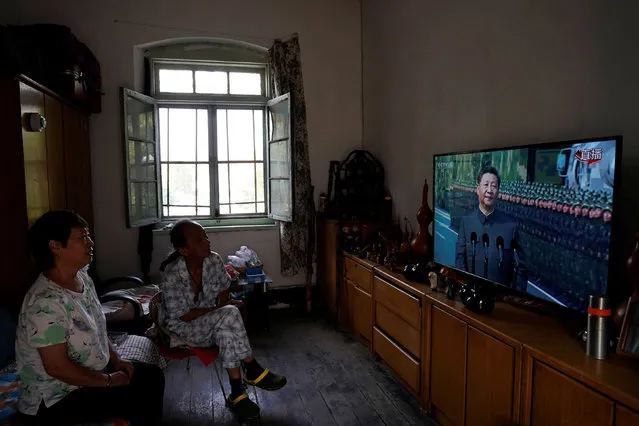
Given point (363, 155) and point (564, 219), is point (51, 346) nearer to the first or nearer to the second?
point (564, 219)

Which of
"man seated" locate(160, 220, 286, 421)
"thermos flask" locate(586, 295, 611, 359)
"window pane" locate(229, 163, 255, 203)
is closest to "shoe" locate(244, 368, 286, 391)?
"man seated" locate(160, 220, 286, 421)

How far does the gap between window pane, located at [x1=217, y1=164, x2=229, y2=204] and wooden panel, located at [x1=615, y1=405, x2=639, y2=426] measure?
3.95m

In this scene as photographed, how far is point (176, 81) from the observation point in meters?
4.49

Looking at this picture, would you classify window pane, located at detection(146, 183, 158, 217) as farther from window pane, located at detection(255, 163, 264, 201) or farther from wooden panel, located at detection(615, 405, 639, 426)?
wooden panel, located at detection(615, 405, 639, 426)

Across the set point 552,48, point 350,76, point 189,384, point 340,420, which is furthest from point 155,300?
point 350,76

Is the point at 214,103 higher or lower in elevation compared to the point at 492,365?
higher

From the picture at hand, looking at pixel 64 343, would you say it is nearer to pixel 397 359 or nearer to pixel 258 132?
pixel 397 359

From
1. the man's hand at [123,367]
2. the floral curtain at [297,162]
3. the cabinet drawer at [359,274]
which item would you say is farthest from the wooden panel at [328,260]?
the man's hand at [123,367]

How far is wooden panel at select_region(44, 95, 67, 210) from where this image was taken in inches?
113

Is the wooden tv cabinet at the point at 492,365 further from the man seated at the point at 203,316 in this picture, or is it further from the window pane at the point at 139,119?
the window pane at the point at 139,119

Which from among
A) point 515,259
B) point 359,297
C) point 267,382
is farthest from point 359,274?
point 515,259

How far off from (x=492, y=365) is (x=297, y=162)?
2.93 metres

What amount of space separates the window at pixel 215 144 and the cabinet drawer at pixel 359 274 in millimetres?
843

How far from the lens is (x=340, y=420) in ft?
8.23
